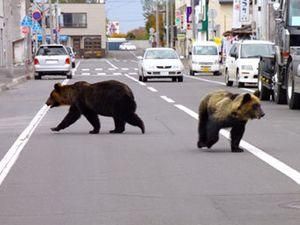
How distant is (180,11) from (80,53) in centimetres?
1579

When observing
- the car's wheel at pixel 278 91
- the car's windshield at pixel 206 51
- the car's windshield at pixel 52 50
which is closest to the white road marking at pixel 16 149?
the car's wheel at pixel 278 91

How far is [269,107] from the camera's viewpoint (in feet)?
77.7

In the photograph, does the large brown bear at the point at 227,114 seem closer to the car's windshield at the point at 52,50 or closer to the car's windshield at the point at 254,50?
the car's windshield at the point at 254,50

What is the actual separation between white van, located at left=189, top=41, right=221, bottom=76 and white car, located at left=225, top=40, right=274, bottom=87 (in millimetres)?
15317

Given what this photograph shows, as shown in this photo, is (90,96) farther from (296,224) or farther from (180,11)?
(180,11)

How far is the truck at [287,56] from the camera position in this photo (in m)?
22.5

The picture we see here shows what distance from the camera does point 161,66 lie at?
3959 cm

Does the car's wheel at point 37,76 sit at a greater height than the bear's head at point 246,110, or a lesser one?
lesser

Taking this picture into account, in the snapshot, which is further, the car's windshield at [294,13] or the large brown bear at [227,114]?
the car's windshield at [294,13]

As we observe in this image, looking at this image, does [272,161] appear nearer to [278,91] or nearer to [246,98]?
[246,98]

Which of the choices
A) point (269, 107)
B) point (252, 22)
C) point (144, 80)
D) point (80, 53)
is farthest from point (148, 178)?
point (80, 53)

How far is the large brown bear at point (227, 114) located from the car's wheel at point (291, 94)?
353 inches

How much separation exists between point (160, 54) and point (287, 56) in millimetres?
17463

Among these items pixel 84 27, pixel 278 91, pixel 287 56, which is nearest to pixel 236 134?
pixel 287 56
